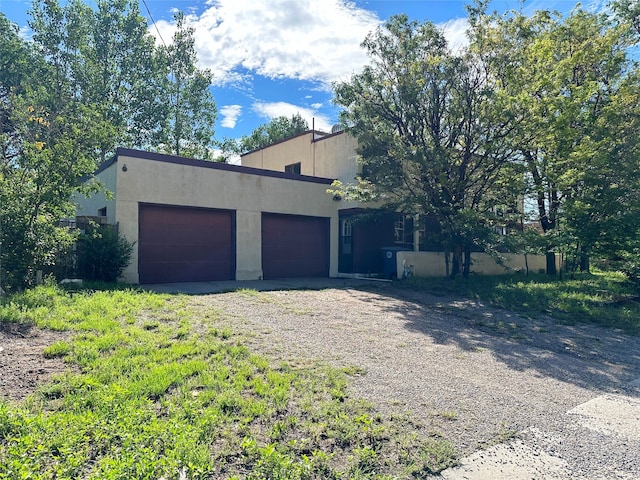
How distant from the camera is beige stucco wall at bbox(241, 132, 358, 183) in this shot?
16.6 m

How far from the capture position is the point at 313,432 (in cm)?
343

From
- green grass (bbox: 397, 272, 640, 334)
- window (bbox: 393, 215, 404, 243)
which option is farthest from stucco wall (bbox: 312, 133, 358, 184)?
green grass (bbox: 397, 272, 640, 334)

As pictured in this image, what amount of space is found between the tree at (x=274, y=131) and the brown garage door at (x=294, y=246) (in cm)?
2490

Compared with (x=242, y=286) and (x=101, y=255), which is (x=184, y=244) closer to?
(x=242, y=286)

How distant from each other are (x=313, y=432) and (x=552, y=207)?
619 inches

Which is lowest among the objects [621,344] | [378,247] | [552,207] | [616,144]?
[621,344]

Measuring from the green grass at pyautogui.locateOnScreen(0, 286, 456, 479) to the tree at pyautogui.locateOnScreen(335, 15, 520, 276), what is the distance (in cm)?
954

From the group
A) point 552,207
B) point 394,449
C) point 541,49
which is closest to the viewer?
point 394,449

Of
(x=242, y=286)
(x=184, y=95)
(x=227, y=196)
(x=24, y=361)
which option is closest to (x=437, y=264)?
(x=242, y=286)

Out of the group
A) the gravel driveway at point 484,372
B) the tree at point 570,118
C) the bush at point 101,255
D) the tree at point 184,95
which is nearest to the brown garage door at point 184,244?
the bush at point 101,255

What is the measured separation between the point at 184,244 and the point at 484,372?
32.4ft

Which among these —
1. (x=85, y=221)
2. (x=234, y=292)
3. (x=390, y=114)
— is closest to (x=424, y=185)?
(x=390, y=114)

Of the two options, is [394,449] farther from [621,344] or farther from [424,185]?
[424,185]

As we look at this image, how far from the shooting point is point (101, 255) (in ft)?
34.4
